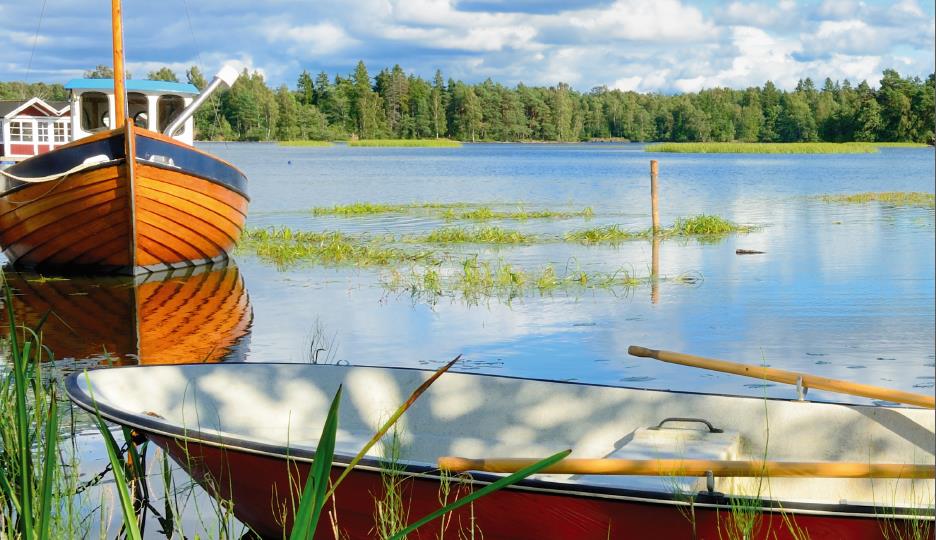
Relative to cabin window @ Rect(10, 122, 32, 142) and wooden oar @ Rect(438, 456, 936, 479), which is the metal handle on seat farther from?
cabin window @ Rect(10, 122, 32, 142)

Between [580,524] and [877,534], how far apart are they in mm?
1171

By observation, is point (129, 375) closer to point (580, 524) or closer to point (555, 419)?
point (555, 419)

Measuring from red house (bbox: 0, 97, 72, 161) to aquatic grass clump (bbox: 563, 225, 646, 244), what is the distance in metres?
22.3

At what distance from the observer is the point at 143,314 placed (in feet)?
43.0

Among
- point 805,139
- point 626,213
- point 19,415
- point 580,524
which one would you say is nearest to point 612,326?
point 580,524

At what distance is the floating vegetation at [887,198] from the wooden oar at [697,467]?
1170 inches

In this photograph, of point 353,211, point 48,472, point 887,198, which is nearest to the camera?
point 48,472

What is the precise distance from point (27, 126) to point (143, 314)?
29058mm

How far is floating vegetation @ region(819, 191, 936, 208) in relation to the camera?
32.4m

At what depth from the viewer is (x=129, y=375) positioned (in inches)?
245

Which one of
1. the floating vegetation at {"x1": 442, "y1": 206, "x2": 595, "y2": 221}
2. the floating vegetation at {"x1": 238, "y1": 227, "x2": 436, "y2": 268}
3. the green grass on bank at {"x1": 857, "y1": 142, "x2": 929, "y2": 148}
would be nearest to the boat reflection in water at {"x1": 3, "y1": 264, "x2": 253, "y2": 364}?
the floating vegetation at {"x1": 238, "y1": 227, "x2": 436, "y2": 268}

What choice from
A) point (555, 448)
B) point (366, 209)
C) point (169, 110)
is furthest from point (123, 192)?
point (366, 209)

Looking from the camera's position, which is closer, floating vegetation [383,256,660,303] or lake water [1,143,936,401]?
lake water [1,143,936,401]

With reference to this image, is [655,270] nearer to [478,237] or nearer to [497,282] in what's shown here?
[497,282]
